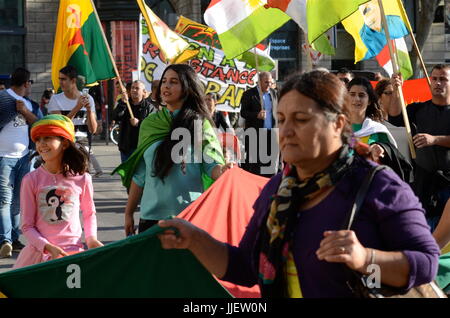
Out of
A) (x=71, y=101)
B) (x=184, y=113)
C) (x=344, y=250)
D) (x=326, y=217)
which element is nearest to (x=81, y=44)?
(x=71, y=101)

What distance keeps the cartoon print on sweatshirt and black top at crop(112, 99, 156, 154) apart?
213 inches

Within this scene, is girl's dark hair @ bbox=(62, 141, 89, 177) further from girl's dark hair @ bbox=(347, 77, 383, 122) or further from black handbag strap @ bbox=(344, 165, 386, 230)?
black handbag strap @ bbox=(344, 165, 386, 230)

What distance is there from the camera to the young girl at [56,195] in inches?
188

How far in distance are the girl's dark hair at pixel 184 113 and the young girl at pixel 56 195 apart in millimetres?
518

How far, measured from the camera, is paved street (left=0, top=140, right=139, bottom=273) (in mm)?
8953

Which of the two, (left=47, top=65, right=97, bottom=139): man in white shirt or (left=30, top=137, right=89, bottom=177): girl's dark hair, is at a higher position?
(left=47, top=65, right=97, bottom=139): man in white shirt

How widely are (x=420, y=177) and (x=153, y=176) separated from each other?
2891mm

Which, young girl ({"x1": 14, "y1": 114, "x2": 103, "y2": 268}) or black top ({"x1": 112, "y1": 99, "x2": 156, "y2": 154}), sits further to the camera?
black top ({"x1": 112, "y1": 99, "x2": 156, "y2": 154})

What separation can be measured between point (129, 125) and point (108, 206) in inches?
69.9

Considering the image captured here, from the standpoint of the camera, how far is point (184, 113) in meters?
5.41

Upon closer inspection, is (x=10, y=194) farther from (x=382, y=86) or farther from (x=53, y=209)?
(x=382, y=86)

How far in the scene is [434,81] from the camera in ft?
23.7

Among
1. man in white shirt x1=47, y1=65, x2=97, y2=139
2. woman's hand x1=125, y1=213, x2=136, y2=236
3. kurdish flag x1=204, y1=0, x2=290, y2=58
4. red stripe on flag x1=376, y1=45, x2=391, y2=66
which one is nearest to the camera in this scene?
woman's hand x1=125, y1=213, x2=136, y2=236

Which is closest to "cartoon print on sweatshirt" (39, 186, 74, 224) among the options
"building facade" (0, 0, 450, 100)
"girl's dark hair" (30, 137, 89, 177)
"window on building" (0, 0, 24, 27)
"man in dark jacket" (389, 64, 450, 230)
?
"girl's dark hair" (30, 137, 89, 177)
